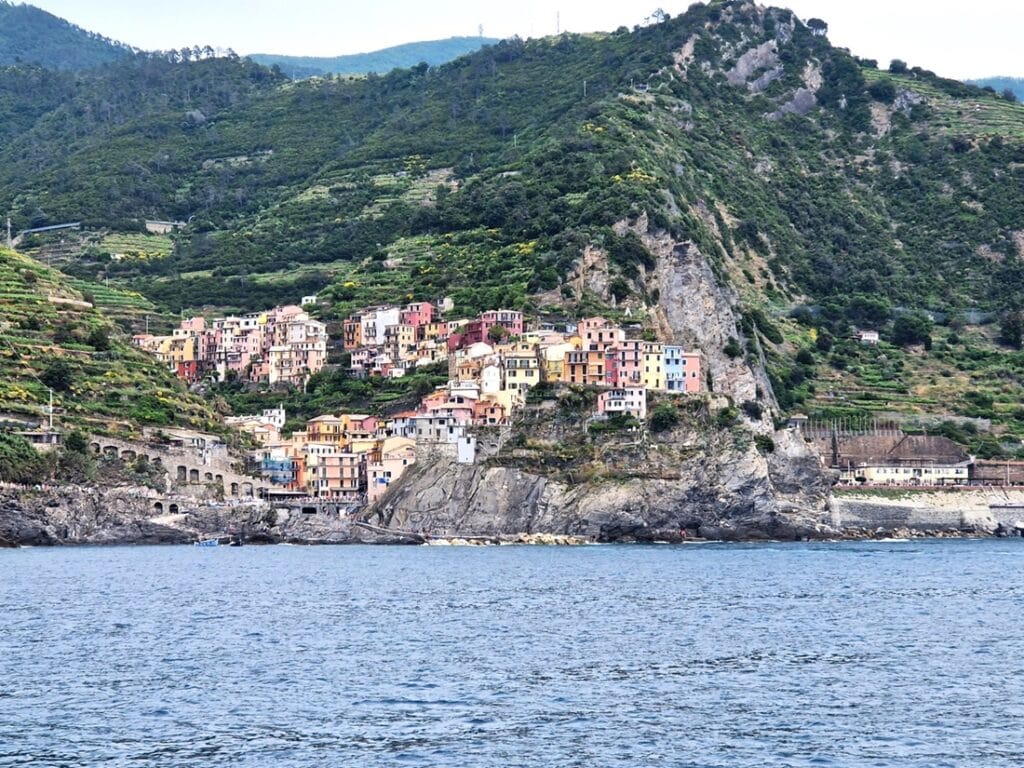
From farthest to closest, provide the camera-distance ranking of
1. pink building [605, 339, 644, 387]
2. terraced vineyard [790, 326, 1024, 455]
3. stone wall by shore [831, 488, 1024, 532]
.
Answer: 1. terraced vineyard [790, 326, 1024, 455]
2. stone wall by shore [831, 488, 1024, 532]
3. pink building [605, 339, 644, 387]

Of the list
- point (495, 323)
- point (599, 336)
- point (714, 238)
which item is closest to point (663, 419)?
point (599, 336)

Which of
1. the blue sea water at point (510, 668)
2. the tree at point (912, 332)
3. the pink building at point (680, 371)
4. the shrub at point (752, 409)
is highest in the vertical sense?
the tree at point (912, 332)

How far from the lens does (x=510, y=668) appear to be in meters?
50.2

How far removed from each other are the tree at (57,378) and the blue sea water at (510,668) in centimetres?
3853

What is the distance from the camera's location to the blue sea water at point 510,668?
39.2 m

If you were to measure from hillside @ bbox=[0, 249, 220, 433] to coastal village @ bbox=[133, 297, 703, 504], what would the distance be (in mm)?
6174

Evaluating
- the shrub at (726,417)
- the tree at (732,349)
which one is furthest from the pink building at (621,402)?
the tree at (732,349)

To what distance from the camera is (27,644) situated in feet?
180

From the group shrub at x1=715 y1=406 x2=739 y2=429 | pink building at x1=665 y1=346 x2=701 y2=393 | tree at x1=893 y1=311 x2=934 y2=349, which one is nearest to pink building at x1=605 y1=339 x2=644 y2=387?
pink building at x1=665 y1=346 x2=701 y2=393

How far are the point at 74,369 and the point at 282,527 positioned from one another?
19.7m

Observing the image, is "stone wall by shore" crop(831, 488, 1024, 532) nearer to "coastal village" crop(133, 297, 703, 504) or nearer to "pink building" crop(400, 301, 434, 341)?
"coastal village" crop(133, 297, 703, 504)

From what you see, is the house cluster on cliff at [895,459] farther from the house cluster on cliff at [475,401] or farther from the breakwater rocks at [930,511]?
the house cluster on cliff at [475,401]

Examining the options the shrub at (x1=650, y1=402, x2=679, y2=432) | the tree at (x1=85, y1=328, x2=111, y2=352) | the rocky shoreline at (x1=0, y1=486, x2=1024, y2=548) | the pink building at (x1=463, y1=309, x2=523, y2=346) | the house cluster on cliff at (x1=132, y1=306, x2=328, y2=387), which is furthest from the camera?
the house cluster on cliff at (x1=132, y1=306, x2=328, y2=387)

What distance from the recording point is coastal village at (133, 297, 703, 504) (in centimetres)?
11475
